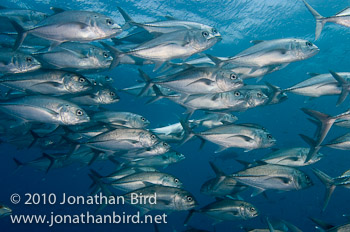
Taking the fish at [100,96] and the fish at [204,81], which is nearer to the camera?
the fish at [204,81]

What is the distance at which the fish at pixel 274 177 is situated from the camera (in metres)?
4.05

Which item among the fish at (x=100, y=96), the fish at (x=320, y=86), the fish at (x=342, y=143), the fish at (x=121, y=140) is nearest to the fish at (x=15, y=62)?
the fish at (x=100, y=96)

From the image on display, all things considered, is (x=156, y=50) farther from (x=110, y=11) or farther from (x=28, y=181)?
(x=28, y=181)

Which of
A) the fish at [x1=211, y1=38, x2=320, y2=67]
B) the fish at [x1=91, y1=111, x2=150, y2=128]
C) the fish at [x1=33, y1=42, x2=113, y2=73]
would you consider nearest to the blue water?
the fish at [x1=91, y1=111, x2=150, y2=128]

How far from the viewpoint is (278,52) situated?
4.05 metres

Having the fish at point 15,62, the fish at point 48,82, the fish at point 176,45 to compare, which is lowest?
the fish at point 48,82

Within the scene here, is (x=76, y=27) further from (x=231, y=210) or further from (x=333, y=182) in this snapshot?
(x=333, y=182)

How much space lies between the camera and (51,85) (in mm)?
3865

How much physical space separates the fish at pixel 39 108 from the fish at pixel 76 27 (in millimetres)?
946

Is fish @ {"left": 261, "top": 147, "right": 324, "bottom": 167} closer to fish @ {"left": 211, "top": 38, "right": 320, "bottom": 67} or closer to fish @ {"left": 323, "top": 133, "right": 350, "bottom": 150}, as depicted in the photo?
fish @ {"left": 323, "top": 133, "right": 350, "bottom": 150}

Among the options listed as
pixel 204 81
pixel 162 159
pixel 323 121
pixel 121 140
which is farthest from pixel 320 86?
pixel 162 159

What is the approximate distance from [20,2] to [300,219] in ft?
108

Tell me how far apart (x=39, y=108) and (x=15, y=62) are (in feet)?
2.80

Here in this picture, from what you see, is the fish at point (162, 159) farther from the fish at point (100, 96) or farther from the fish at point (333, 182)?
the fish at point (333, 182)
